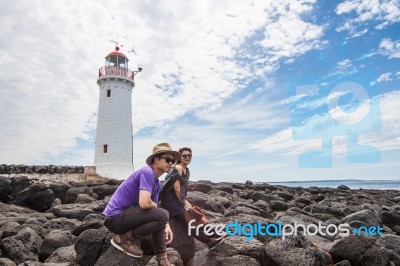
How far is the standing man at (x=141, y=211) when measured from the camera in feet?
12.8

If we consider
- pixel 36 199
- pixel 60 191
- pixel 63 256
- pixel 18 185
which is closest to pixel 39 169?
pixel 18 185

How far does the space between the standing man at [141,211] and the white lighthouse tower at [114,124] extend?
19.5m

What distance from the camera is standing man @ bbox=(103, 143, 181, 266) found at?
154 inches

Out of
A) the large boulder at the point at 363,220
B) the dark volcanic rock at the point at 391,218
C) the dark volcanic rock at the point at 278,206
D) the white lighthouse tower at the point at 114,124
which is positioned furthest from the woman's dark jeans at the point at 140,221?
the white lighthouse tower at the point at 114,124

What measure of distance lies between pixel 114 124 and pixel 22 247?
61.2 feet

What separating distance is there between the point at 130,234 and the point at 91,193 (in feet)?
31.5

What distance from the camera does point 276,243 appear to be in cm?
451

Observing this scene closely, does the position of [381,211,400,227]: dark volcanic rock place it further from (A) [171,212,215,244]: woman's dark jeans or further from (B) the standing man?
(B) the standing man

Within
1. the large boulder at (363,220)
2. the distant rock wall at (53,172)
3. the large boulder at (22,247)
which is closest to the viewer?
the large boulder at (22,247)

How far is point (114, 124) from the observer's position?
23.9m

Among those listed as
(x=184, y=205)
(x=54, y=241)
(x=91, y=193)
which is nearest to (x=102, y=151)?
(x=91, y=193)

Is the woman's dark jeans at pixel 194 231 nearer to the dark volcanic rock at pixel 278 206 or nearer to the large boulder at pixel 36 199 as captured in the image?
the dark volcanic rock at pixel 278 206

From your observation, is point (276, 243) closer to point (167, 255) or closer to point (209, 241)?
point (209, 241)

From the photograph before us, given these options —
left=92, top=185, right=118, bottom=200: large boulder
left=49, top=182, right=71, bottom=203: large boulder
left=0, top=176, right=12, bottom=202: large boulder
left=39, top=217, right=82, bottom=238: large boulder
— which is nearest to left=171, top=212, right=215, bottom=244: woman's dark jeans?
left=39, top=217, right=82, bottom=238: large boulder
